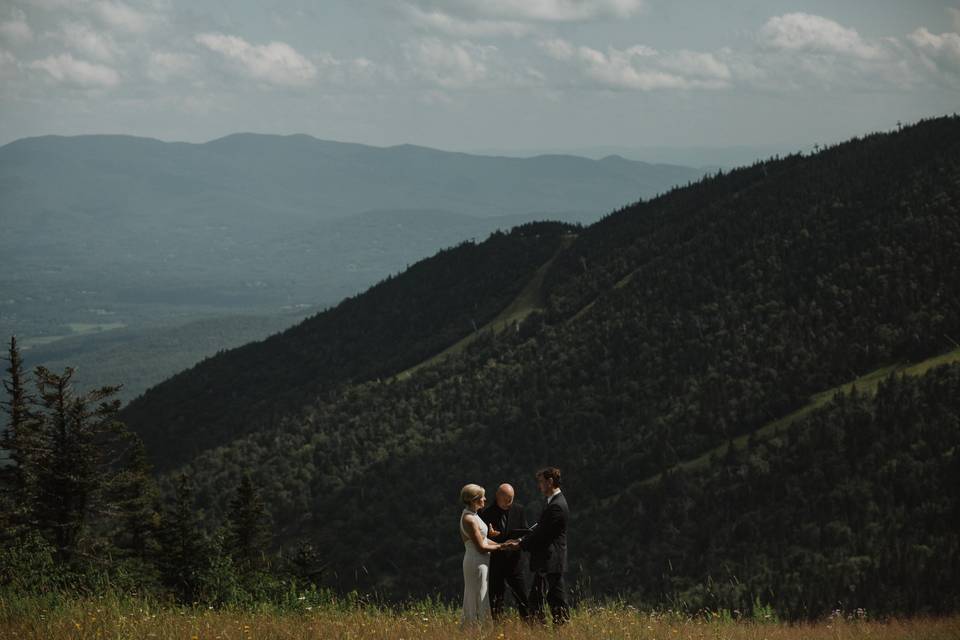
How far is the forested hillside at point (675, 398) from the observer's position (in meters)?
98.5

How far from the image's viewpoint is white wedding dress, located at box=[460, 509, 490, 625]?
13055 millimetres

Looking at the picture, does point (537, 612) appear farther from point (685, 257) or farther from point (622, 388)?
point (685, 257)

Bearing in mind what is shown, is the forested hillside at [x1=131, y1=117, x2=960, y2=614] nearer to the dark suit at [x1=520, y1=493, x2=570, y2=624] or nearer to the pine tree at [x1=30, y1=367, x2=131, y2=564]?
the pine tree at [x1=30, y1=367, x2=131, y2=564]

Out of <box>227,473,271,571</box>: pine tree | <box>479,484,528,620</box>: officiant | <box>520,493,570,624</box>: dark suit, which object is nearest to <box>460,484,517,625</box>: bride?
<box>479,484,528,620</box>: officiant

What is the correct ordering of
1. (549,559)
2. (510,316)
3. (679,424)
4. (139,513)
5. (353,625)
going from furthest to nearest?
1. (510,316)
2. (679,424)
3. (139,513)
4. (549,559)
5. (353,625)

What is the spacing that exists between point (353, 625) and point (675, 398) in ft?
391

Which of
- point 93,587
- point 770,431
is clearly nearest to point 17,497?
point 93,587

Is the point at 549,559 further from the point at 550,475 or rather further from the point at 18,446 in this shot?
the point at 18,446

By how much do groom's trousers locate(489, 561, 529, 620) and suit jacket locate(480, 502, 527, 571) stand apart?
0.02 m

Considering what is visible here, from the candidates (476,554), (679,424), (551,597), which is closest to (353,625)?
(476,554)

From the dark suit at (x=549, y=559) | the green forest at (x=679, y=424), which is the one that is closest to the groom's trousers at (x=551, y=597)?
the dark suit at (x=549, y=559)

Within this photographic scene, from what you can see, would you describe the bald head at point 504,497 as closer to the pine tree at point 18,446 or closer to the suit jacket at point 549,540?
the suit jacket at point 549,540

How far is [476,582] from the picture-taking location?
43.3ft

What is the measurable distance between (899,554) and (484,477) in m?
58.5
